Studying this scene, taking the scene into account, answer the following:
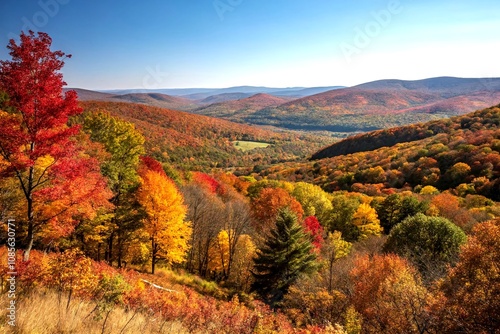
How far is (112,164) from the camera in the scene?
24.4 meters

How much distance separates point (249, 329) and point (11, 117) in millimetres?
10331

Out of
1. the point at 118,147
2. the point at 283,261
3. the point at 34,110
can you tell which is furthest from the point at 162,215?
the point at 34,110

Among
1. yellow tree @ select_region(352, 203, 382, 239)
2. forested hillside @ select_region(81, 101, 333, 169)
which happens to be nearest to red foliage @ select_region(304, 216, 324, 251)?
yellow tree @ select_region(352, 203, 382, 239)

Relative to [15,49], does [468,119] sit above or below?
below

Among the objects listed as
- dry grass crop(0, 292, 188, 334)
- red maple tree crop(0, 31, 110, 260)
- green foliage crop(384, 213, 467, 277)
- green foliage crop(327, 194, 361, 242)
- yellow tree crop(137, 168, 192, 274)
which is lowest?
green foliage crop(327, 194, 361, 242)

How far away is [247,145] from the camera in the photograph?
18275 centimetres

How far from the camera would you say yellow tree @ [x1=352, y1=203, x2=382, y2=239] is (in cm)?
4119

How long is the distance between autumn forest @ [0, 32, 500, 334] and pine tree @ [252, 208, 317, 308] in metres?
0.11

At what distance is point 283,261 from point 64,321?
18.4 m

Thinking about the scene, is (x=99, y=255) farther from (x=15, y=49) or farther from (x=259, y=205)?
(x=259, y=205)

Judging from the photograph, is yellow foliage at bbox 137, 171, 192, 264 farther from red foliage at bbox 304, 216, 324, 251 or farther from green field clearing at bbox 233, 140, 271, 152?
green field clearing at bbox 233, 140, 271, 152

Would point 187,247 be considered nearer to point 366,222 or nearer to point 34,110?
point 34,110

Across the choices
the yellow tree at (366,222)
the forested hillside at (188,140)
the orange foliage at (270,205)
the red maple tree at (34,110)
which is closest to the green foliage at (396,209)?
the yellow tree at (366,222)

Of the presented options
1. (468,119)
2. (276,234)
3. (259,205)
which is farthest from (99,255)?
(468,119)
